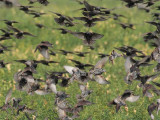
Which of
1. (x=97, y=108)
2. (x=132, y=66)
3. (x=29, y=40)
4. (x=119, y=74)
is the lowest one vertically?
(x=29, y=40)

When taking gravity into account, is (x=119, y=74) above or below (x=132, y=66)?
below

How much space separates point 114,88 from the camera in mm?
5062

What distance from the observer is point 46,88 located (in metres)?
2.69

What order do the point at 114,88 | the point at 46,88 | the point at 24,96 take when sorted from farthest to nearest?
the point at 114,88, the point at 24,96, the point at 46,88

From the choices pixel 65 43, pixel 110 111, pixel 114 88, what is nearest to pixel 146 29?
pixel 65 43

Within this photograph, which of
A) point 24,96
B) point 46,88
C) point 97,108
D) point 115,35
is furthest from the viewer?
point 115,35

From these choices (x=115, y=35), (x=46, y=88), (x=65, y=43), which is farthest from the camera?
(x=115, y=35)

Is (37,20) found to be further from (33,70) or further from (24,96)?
(33,70)

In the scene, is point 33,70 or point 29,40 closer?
point 33,70

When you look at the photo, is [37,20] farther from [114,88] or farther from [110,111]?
[110,111]

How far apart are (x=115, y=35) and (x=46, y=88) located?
6.04 meters

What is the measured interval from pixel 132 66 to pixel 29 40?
5943mm

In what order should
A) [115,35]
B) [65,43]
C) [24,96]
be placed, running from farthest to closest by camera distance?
[115,35] < [65,43] < [24,96]

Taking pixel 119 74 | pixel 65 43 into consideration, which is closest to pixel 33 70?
pixel 119 74
